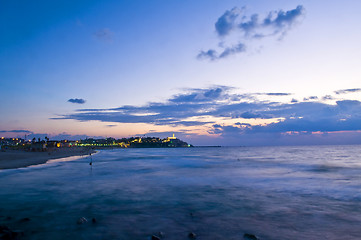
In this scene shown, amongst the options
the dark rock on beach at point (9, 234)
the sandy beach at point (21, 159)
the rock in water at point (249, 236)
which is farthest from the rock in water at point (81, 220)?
the sandy beach at point (21, 159)

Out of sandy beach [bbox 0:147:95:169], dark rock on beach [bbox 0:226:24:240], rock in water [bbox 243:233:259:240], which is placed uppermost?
dark rock on beach [bbox 0:226:24:240]

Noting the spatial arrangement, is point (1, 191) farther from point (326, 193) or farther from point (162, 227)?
point (326, 193)

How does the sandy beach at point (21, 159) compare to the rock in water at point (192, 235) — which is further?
the sandy beach at point (21, 159)

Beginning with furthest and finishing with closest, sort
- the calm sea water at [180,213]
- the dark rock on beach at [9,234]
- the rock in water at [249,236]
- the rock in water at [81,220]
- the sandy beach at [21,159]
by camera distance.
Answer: the sandy beach at [21,159]
the rock in water at [81,220]
the calm sea water at [180,213]
the rock in water at [249,236]
the dark rock on beach at [9,234]

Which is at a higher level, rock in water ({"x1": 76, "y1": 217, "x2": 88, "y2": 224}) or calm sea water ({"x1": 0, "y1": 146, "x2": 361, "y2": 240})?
rock in water ({"x1": 76, "y1": 217, "x2": 88, "y2": 224})

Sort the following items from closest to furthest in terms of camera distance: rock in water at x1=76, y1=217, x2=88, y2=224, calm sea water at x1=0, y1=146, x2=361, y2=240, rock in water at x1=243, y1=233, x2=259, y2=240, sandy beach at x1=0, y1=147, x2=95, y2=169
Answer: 1. rock in water at x1=243, y1=233, x2=259, y2=240
2. calm sea water at x1=0, y1=146, x2=361, y2=240
3. rock in water at x1=76, y1=217, x2=88, y2=224
4. sandy beach at x1=0, y1=147, x2=95, y2=169

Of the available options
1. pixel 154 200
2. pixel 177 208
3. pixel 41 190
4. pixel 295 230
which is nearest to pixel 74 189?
pixel 41 190

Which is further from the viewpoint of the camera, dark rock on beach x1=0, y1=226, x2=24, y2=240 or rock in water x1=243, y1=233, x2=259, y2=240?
rock in water x1=243, y1=233, x2=259, y2=240

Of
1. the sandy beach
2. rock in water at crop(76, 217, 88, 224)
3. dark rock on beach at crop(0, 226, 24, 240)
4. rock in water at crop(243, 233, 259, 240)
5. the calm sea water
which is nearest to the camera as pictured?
dark rock on beach at crop(0, 226, 24, 240)

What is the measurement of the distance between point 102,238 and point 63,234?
1830 mm

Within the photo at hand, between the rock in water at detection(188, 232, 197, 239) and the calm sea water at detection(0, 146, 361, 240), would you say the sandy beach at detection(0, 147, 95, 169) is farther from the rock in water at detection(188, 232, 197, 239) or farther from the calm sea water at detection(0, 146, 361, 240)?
the rock in water at detection(188, 232, 197, 239)

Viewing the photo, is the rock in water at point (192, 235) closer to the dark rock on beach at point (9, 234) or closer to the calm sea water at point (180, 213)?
the calm sea water at point (180, 213)

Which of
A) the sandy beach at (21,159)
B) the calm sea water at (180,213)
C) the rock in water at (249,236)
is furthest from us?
the sandy beach at (21,159)

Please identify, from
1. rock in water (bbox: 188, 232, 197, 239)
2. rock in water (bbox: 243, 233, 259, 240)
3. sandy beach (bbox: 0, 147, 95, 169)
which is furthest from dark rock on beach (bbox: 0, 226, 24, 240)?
sandy beach (bbox: 0, 147, 95, 169)
